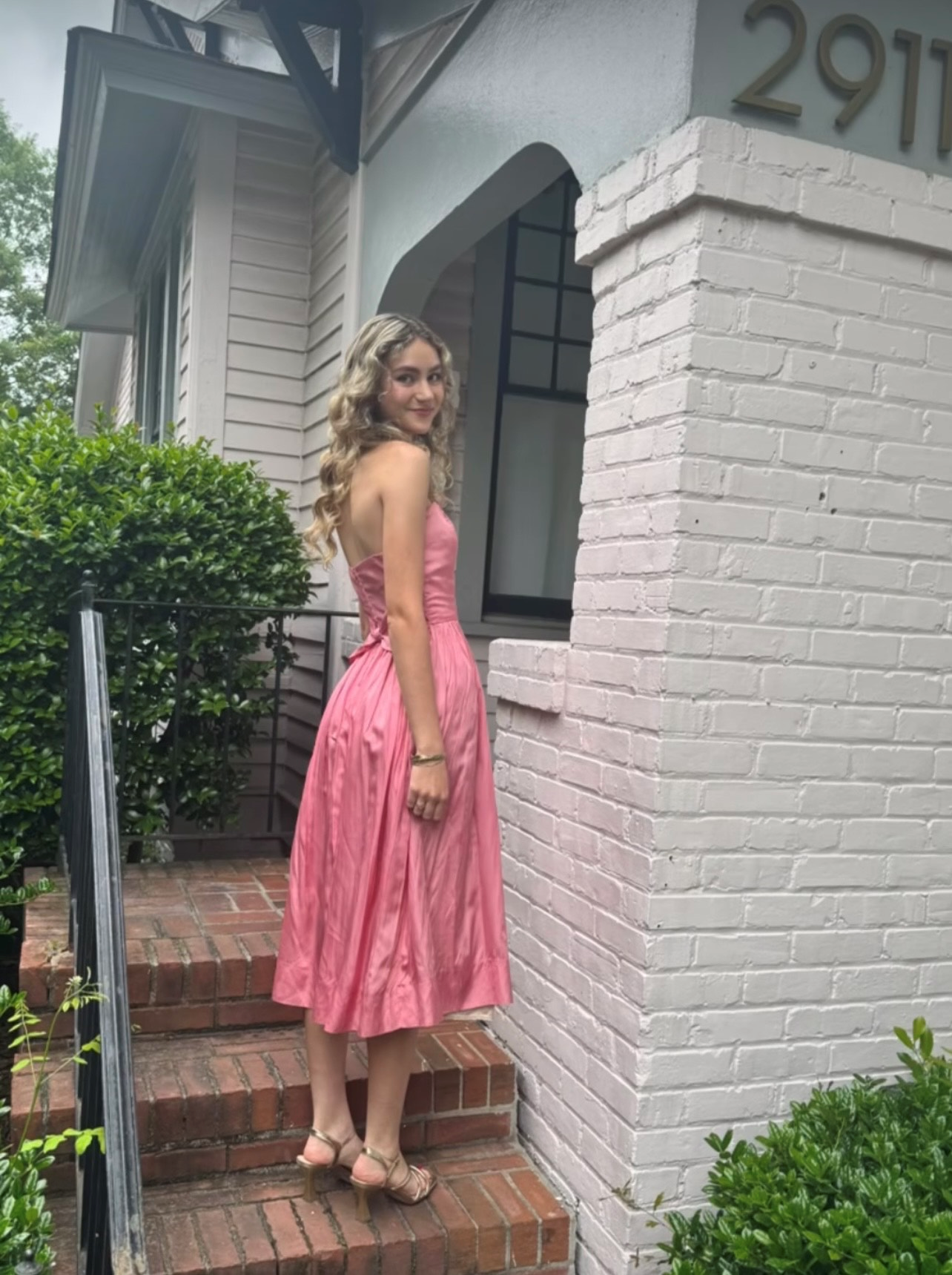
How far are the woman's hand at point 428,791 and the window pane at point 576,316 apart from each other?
3188mm

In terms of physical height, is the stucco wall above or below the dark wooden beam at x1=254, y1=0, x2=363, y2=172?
below

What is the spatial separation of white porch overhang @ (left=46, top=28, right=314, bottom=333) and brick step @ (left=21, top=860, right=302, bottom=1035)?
3.55 meters

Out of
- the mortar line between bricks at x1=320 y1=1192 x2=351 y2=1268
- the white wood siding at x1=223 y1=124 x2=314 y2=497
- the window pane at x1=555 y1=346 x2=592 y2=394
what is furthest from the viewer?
the white wood siding at x1=223 y1=124 x2=314 y2=497

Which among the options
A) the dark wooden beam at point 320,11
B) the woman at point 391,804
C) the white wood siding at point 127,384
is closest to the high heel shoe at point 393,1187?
the woman at point 391,804

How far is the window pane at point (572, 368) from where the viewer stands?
16.1ft

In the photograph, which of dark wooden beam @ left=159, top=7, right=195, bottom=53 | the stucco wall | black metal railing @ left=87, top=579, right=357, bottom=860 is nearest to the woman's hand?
the stucco wall

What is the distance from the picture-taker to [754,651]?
232 centimetres

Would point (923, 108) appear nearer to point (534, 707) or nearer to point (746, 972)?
point (534, 707)

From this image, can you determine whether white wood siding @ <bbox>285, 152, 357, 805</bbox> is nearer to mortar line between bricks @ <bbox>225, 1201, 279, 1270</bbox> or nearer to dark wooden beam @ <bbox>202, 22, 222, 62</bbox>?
dark wooden beam @ <bbox>202, 22, 222, 62</bbox>

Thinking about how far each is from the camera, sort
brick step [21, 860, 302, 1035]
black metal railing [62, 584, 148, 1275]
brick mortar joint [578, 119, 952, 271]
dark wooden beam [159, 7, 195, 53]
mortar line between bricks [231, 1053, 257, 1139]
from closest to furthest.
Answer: black metal railing [62, 584, 148, 1275]
brick mortar joint [578, 119, 952, 271]
mortar line between bricks [231, 1053, 257, 1139]
brick step [21, 860, 302, 1035]
dark wooden beam [159, 7, 195, 53]

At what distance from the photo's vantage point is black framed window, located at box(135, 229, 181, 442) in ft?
20.7

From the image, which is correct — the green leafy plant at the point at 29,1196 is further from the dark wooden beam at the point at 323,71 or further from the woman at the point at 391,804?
the dark wooden beam at the point at 323,71

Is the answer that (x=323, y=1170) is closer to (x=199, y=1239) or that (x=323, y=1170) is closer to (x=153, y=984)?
(x=199, y=1239)

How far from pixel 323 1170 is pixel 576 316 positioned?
3.84m
